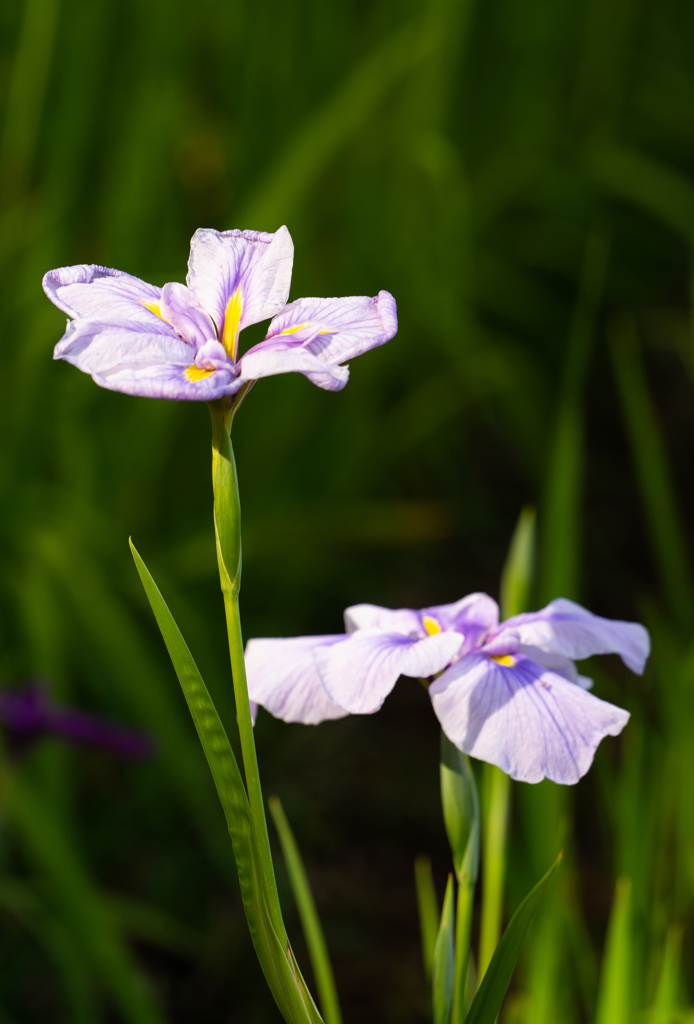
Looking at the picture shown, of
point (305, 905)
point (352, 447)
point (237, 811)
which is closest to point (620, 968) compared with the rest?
point (305, 905)

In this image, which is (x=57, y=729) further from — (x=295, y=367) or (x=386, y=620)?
(x=295, y=367)

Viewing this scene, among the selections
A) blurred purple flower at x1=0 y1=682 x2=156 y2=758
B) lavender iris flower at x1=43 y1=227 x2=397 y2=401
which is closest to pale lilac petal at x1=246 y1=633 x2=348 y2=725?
lavender iris flower at x1=43 y1=227 x2=397 y2=401

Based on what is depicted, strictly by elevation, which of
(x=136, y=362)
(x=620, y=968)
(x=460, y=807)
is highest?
(x=136, y=362)

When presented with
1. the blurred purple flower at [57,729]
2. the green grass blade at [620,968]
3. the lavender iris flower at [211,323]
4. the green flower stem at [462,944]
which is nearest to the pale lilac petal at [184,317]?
the lavender iris flower at [211,323]

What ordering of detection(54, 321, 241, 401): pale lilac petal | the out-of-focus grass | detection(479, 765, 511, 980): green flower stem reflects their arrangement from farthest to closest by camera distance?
1. the out-of-focus grass
2. detection(479, 765, 511, 980): green flower stem
3. detection(54, 321, 241, 401): pale lilac petal

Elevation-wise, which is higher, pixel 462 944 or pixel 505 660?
pixel 505 660

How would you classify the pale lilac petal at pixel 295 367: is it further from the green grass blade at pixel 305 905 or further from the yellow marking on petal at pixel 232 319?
the green grass blade at pixel 305 905

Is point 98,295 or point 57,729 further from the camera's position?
point 57,729

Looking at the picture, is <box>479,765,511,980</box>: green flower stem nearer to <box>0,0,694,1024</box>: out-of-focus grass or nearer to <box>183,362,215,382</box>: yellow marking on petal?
<box>0,0,694,1024</box>: out-of-focus grass
